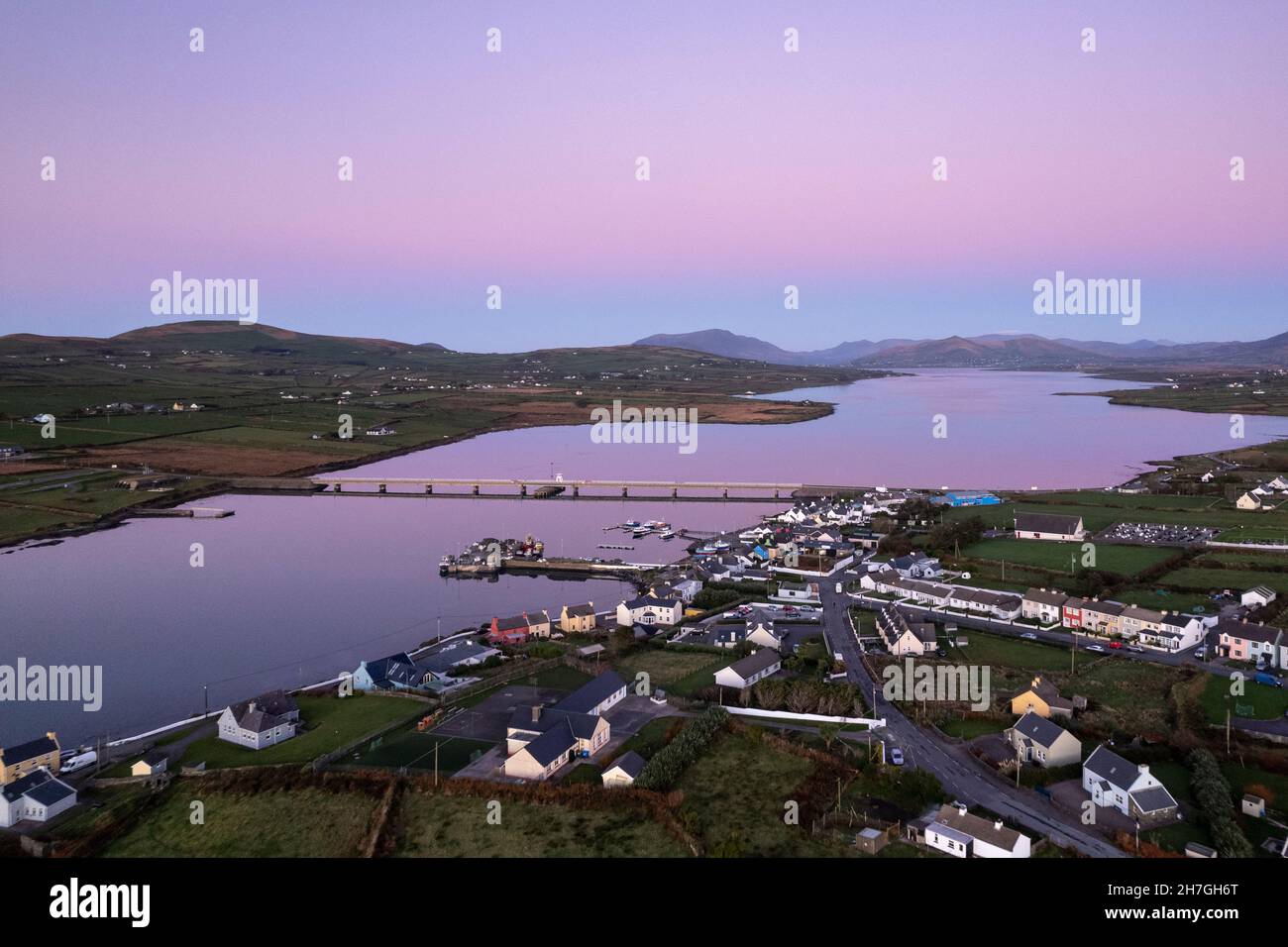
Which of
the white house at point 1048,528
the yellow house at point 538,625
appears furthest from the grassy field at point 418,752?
the white house at point 1048,528

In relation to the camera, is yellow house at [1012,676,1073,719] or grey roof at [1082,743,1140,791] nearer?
grey roof at [1082,743,1140,791]

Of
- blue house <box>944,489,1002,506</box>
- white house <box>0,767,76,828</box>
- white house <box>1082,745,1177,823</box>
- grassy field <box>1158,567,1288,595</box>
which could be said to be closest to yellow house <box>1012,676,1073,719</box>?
white house <box>1082,745,1177,823</box>

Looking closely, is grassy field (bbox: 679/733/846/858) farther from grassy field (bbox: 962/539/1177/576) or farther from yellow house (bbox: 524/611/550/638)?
grassy field (bbox: 962/539/1177/576)

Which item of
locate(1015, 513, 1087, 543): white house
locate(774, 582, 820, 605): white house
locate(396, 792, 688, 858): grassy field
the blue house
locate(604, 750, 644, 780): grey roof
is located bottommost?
locate(396, 792, 688, 858): grassy field

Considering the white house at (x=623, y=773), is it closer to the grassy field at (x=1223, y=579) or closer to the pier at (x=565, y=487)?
the grassy field at (x=1223, y=579)

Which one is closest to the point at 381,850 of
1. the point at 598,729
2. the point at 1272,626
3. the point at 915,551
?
the point at 598,729

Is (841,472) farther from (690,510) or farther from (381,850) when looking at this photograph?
(381,850)

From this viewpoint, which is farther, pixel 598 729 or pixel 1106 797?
pixel 598 729
